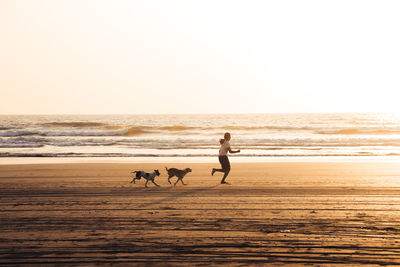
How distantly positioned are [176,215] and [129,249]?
2007 mm

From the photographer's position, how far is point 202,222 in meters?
6.74

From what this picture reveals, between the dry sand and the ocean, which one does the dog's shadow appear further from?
the ocean

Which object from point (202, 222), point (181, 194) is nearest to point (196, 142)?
point (181, 194)

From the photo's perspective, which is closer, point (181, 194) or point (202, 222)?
point (202, 222)

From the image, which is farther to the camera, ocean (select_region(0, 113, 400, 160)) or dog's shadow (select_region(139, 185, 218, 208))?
ocean (select_region(0, 113, 400, 160))

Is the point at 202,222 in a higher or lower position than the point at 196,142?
higher

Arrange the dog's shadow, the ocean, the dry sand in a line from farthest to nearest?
the ocean < the dog's shadow < the dry sand

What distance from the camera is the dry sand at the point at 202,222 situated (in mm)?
5117

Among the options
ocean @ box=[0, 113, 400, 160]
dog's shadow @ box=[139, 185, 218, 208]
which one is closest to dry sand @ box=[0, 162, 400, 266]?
dog's shadow @ box=[139, 185, 218, 208]

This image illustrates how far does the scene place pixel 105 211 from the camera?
7.65 meters

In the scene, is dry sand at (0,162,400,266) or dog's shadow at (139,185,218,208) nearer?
dry sand at (0,162,400,266)

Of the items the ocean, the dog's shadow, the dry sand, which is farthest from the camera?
the ocean

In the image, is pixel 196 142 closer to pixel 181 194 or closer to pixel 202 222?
pixel 181 194

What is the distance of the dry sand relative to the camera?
5.12m
